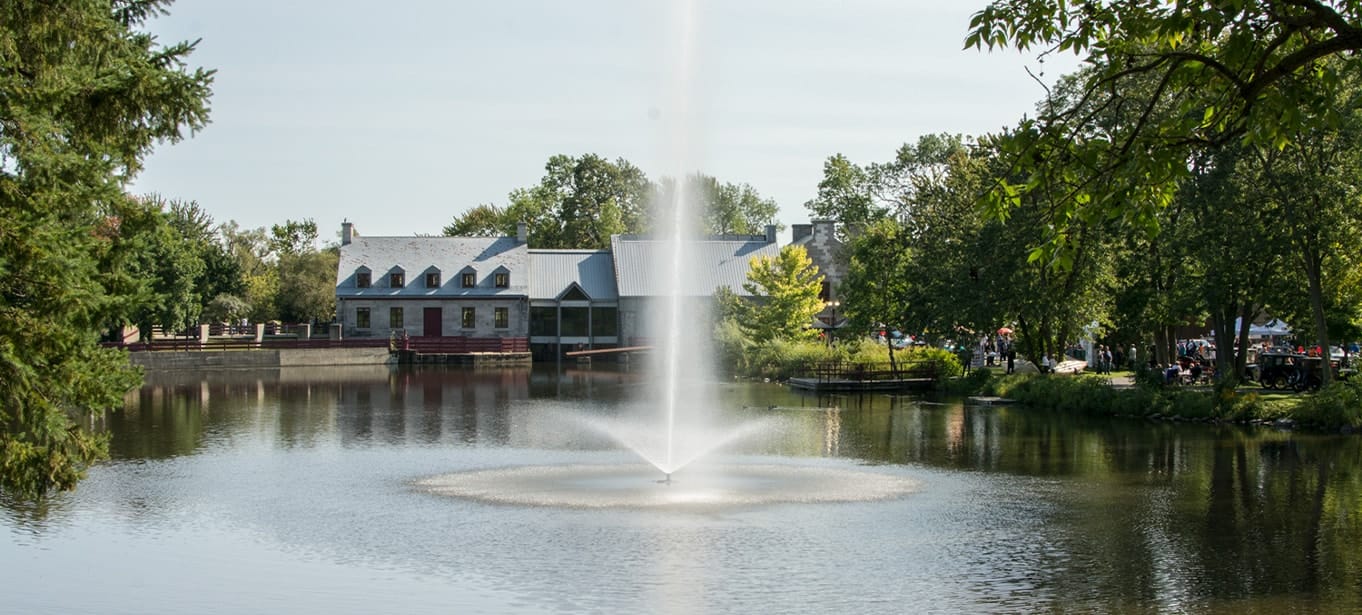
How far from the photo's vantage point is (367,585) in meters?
18.8

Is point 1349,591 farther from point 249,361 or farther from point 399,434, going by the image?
point 249,361

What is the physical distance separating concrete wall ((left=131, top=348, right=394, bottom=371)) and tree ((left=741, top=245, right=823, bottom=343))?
941 inches

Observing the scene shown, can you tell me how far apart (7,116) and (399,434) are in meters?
24.0

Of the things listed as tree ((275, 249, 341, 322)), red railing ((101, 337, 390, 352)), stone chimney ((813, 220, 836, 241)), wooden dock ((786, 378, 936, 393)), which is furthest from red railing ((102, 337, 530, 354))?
wooden dock ((786, 378, 936, 393))

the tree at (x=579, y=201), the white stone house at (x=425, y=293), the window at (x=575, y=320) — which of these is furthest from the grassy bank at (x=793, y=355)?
the tree at (x=579, y=201)

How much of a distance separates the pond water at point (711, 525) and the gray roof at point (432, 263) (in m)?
50.5

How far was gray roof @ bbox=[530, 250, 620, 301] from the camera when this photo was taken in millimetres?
93062

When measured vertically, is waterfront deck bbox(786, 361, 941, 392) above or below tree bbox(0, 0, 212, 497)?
below

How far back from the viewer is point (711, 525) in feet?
76.1

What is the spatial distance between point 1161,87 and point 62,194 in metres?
12.5

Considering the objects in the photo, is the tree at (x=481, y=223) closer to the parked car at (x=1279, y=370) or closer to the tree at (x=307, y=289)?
the tree at (x=307, y=289)

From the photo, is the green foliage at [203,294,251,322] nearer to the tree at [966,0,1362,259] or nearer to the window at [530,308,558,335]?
the window at [530,308,558,335]

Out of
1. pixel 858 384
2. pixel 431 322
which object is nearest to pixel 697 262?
pixel 431 322

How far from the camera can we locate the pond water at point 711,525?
18203mm
